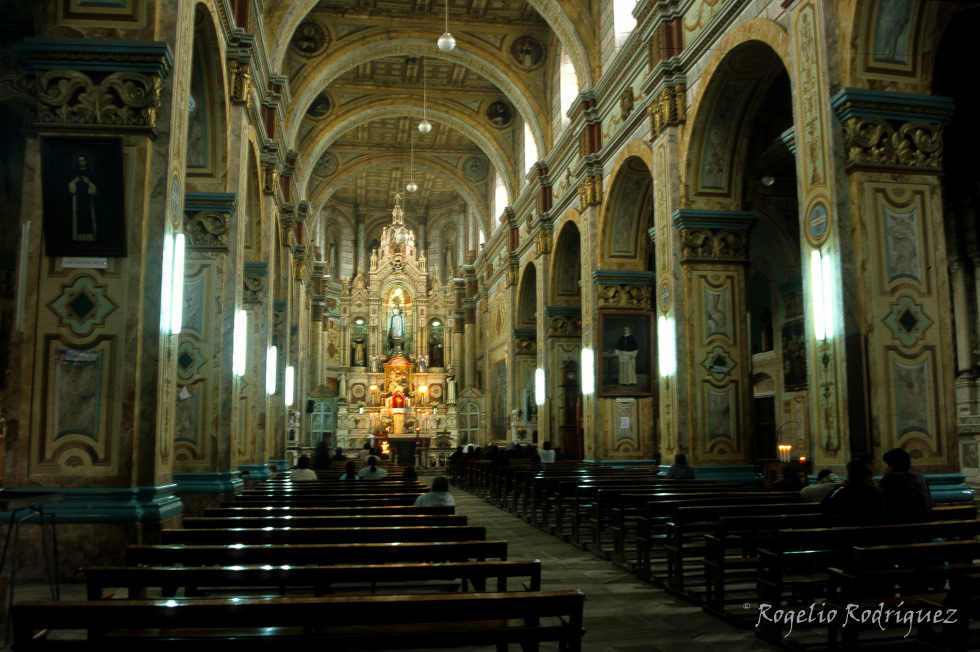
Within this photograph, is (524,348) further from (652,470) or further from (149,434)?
(149,434)

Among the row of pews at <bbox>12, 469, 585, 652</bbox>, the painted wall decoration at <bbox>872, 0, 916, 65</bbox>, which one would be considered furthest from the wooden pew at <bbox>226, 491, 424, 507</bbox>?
the painted wall decoration at <bbox>872, 0, 916, 65</bbox>

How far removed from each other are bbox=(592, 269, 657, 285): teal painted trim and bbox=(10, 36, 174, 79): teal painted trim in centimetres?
1115

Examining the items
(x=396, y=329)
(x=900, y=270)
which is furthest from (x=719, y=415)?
(x=396, y=329)

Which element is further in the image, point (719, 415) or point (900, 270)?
point (719, 415)

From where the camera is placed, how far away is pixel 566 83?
70.1 feet

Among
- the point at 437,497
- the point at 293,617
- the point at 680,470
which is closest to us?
the point at 293,617

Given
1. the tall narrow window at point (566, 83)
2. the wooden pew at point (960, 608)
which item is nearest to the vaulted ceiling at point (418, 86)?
the tall narrow window at point (566, 83)

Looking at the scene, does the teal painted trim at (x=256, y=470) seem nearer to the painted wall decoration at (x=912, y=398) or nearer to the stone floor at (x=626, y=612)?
the stone floor at (x=626, y=612)

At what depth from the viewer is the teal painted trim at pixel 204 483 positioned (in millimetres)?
9852

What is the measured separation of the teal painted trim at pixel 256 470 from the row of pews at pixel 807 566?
6662 mm

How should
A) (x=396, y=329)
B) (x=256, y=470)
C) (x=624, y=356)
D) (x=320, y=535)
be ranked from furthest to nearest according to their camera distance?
1. (x=396, y=329)
2. (x=624, y=356)
3. (x=256, y=470)
4. (x=320, y=535)

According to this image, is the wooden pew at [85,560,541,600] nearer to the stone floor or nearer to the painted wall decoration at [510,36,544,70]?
the stone floor

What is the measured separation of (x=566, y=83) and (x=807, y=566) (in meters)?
17.5

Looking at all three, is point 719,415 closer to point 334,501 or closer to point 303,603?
point 334,501
